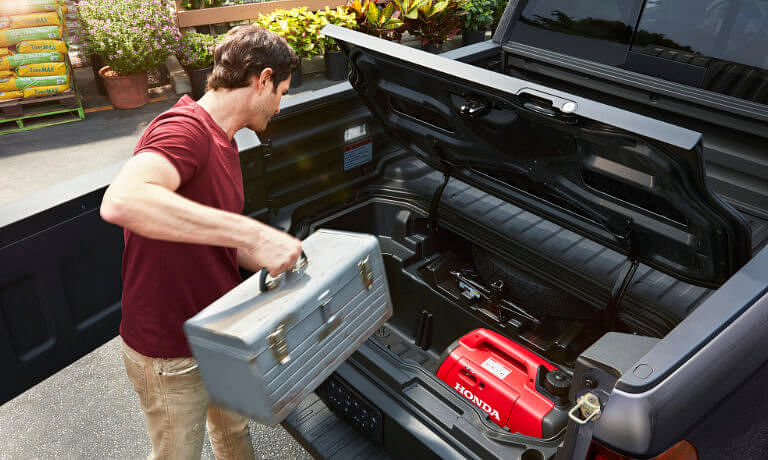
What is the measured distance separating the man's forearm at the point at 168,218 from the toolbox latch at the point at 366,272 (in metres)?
0.41

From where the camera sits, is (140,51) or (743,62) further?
(140,51)

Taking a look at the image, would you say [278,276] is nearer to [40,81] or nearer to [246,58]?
[246,58]

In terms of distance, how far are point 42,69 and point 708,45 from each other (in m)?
Result: 6.78

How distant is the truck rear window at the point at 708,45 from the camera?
226 centimetres

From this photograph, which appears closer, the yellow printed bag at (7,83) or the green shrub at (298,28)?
the yellow printed bag at (7,83)

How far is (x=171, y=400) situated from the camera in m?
1.85

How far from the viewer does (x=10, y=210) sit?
5.90 ft

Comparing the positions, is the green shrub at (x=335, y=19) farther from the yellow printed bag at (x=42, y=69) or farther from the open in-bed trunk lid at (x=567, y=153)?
the open in-bed trunk lid at (x=567, y=153)

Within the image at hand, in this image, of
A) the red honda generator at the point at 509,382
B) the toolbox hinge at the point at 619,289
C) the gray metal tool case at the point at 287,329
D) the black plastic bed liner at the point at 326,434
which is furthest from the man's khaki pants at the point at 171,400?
the toolbox hinge at the point at 619,289

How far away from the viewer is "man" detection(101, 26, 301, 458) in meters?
1.37

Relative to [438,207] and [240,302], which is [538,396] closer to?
[438,207]

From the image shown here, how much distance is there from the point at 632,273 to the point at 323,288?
1246 mm

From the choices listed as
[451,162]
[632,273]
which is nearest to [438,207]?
[451,162]

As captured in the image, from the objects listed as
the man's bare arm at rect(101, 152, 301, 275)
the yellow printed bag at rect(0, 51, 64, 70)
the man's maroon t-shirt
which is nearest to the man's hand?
the man's bare arm at rect(101, 152, 301, 275)
